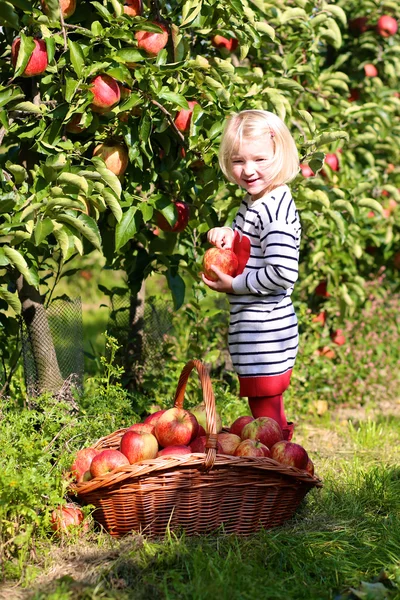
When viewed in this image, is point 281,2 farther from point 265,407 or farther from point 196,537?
point 196,537

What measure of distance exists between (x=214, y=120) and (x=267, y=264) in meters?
0.60

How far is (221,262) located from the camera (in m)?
2.74

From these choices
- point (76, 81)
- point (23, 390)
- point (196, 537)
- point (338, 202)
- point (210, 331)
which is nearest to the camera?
point (196, 537)

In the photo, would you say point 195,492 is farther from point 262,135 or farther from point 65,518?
point 262,135

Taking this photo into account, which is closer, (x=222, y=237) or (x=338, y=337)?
(x=222, y=237)

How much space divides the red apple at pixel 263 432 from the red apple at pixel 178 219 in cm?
75

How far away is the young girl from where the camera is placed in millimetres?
2740

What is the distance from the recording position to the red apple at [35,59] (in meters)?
2.62

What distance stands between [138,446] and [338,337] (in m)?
2.11

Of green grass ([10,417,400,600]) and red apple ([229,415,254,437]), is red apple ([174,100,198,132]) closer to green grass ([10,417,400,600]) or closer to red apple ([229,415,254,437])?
red apple ([229,415,254,437])

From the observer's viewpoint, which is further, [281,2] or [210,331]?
[210,331]

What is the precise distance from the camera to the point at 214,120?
3.01 meters

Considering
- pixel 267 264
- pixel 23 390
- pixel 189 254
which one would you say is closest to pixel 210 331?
pixel 189 254

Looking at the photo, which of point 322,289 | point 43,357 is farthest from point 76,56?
point 322,289
